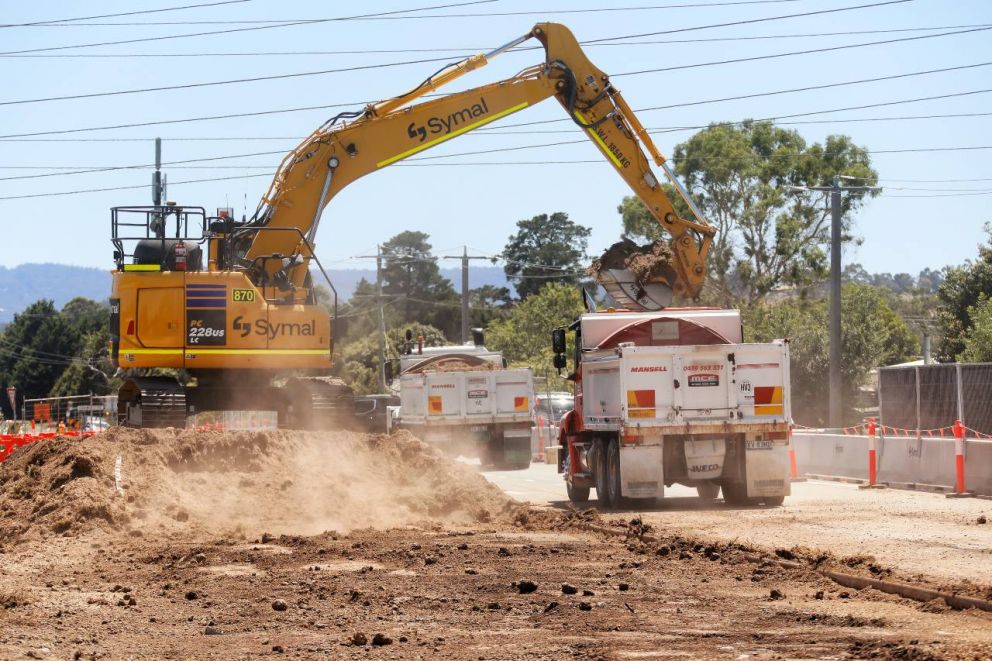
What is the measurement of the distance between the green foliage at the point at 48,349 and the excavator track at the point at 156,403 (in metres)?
76.9

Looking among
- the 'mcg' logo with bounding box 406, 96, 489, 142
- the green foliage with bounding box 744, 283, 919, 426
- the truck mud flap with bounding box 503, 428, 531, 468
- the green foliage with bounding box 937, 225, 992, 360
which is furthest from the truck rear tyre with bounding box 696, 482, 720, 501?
the green foliage with bounding box 937, 225, 992, 360

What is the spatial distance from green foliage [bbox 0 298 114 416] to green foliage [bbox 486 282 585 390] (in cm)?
2974

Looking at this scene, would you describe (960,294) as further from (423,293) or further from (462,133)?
(423,293)

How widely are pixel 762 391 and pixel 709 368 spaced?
34.5 inches

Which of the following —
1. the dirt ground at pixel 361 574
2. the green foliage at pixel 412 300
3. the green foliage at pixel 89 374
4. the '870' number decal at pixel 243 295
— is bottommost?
the dirt ground at pixel 361 574

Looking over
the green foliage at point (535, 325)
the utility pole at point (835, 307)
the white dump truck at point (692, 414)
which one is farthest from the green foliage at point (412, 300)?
the white dump truck at point (692, 414)

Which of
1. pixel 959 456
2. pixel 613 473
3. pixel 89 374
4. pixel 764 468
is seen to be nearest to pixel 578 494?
pixel 613 473

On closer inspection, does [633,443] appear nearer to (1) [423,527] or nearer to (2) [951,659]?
(1) [423,527]

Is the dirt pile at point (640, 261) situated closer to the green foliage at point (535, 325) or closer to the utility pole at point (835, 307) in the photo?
the utility pole at point (835, 307)

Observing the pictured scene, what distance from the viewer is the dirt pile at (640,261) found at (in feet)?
78.8

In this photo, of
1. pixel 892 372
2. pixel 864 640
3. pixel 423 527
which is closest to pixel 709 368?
pixel 423 527

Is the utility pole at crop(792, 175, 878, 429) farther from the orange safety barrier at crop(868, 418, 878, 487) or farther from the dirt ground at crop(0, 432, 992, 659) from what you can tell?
the dirt ground at crop(0, 432, 992, 659)

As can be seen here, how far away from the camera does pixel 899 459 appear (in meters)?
24.2

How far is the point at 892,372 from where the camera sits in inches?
1435
